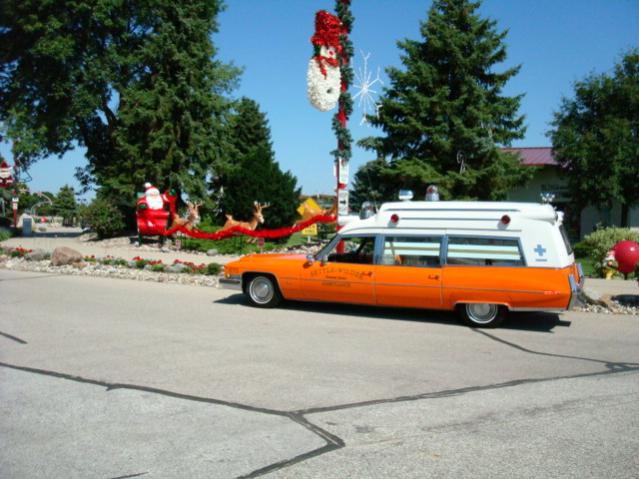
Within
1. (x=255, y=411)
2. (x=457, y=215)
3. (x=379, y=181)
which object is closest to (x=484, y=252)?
(x=457, y=215)

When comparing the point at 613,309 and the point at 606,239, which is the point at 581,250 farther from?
the point at 613,309

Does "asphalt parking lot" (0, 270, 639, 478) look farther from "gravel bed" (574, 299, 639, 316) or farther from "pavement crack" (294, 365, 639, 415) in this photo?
"gravel bed" (574, 299, 639, 316)

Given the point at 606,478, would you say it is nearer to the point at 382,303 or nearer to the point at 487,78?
the point at 382,303

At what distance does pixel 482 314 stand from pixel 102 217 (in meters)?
21.5

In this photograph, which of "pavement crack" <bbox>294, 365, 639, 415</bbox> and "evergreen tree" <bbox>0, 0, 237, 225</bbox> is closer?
"pavement crack" <bbox>294, 365, 639, 415</bbox>

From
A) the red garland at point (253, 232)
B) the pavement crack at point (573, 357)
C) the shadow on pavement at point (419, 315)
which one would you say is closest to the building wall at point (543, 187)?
the red garland at point (253, 232)

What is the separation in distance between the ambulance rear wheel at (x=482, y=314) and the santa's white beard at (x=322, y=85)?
7304 millimetres

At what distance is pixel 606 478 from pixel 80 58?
32170 millimetres

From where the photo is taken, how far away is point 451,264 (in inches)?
359

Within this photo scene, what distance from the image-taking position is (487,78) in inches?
996

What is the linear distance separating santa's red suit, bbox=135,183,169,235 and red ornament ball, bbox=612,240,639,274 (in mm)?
15596

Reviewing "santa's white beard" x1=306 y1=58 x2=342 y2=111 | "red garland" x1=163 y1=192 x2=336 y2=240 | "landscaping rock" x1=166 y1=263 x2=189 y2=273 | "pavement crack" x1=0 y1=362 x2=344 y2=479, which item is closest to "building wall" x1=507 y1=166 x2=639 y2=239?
"red garland" x1=163 y1=192 x2=336 y2=240

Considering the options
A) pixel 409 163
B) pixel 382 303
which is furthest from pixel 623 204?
pixel 382 303

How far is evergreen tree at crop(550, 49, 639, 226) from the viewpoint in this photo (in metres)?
26.7
